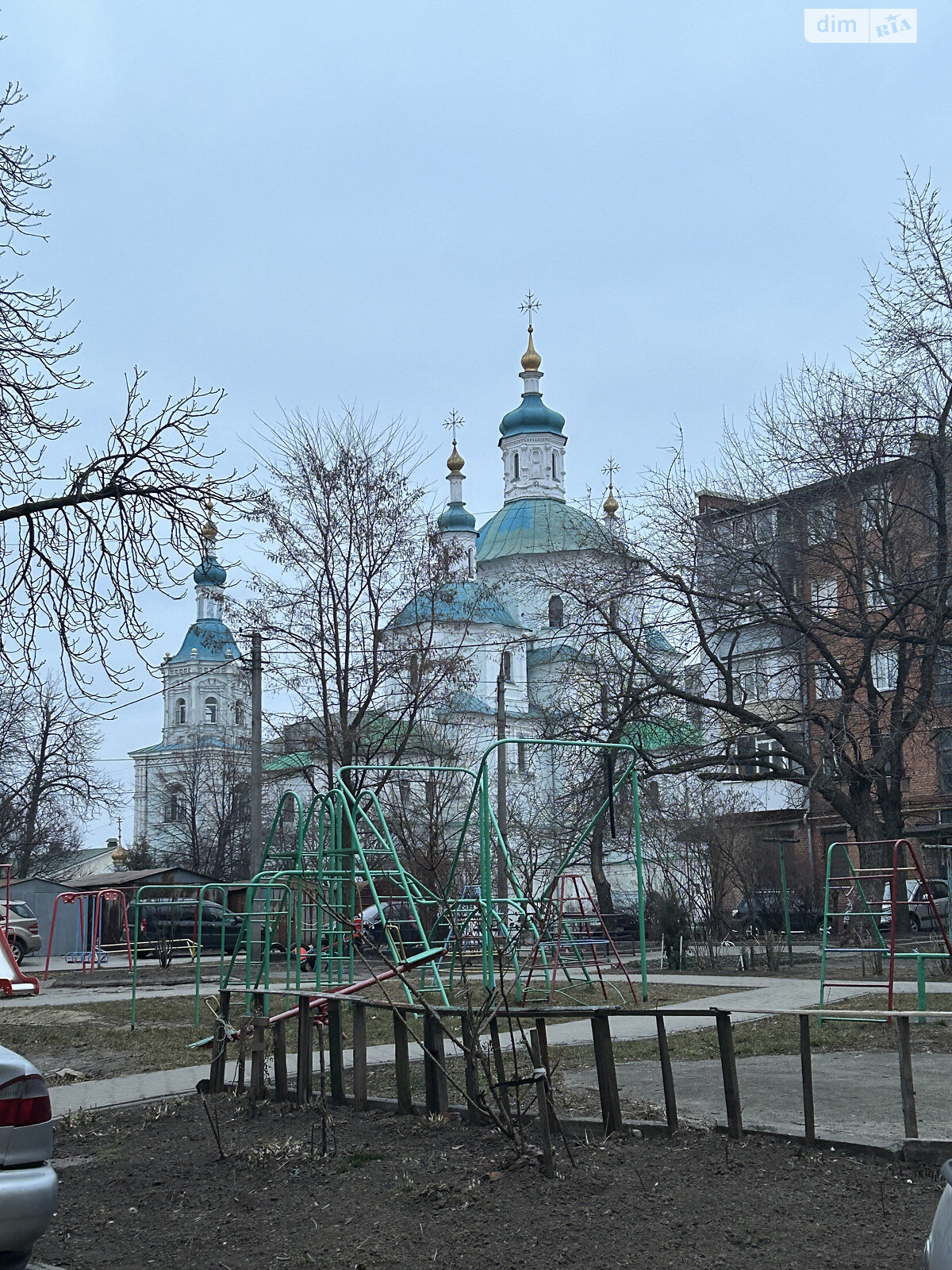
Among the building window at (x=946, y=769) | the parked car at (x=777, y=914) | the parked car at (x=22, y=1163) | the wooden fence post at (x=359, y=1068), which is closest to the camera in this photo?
the parked car at (x=22, y=1163)

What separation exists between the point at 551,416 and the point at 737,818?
39.6 m

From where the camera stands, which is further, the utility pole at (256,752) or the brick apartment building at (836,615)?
the utility pole at (256,752)

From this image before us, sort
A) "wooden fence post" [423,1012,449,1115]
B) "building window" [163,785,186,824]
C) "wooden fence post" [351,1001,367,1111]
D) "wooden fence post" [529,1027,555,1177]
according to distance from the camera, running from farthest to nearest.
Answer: "building window" [163,785,186,824]
"wooden fence post" [351,1001,367,1111]
"wooden fence post" [423,1012,449,1115]
"wooden fence post" [529,1027,555,1177]

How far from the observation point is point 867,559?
2202 cm

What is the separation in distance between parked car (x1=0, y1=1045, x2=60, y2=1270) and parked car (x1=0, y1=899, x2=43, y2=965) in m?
27.3

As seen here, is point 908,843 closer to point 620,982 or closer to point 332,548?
point 620,982

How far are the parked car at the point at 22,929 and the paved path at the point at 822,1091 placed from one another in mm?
24308

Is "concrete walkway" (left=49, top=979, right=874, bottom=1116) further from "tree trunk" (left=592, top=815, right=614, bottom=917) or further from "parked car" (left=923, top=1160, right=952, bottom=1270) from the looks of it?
"tree trunk" (left=592, top=815, right=614, bottom=917)

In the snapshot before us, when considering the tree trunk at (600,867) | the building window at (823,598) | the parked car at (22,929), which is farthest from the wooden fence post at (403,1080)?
the parked car at (22,929)

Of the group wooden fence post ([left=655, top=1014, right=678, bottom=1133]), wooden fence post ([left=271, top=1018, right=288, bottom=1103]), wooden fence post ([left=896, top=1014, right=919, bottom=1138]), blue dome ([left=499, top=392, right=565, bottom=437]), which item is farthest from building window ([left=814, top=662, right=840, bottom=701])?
blue dome ([left=499, top=392, right=565, bottom=437])

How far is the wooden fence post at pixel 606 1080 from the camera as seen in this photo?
6301mm

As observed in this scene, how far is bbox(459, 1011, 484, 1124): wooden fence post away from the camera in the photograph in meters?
6.16

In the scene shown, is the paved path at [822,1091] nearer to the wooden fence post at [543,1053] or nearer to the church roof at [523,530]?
the wooden fence post at [543,1053]

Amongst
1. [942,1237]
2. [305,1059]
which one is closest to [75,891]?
[305,1059]
